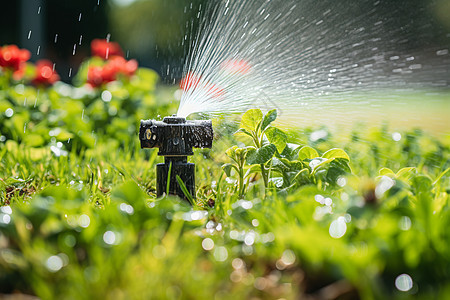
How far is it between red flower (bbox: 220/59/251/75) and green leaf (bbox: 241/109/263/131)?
622 mm

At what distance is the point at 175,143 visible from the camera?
53.9 inches

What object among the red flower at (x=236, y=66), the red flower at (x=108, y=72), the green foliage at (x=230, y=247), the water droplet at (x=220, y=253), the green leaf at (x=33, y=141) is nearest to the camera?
the green foliage at (x=230, y=247)

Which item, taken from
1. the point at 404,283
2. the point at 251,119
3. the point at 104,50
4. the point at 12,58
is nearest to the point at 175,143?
the point at 251,119

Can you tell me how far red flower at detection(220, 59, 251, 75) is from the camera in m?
1.99

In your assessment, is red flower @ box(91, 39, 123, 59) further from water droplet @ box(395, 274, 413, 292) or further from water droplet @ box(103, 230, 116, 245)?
water droplet @ box(395, 274, 413, 292)

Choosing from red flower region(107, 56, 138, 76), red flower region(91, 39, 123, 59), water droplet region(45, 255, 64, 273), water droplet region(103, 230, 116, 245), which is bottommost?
water droplet region(45, 255, 64, 273)

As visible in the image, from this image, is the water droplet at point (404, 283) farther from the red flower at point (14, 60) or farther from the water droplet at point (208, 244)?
the red flower at point (14, 60)

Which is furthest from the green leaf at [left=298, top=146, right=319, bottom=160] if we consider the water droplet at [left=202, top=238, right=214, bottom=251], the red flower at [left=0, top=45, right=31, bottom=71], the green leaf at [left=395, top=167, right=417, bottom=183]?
the red flower at [left=0, top=45, right=31, bottom=71]

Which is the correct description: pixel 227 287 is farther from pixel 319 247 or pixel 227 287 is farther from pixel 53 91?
pixel 53 91

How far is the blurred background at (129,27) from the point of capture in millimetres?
9195

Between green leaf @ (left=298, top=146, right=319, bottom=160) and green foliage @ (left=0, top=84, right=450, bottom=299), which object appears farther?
green leaf @ (left=298, top=146, right=319, bottom=160)

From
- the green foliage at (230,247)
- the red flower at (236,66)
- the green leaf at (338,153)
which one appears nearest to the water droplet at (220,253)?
the green foliage at (230,247)

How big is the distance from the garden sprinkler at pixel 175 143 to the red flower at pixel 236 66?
65 cm

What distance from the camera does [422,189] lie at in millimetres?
1297
